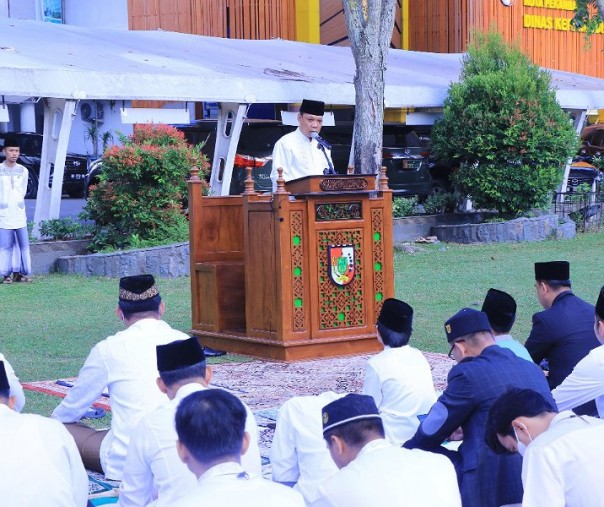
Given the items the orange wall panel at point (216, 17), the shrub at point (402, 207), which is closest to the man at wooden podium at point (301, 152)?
the shrub at point (402, 207)

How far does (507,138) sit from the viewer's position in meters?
19.7

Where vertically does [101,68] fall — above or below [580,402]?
above

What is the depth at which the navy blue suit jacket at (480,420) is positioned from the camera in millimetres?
5098

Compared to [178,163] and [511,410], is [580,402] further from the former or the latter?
[178,163]

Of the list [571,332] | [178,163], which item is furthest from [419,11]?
[571,332]

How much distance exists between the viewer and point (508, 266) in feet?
52.5

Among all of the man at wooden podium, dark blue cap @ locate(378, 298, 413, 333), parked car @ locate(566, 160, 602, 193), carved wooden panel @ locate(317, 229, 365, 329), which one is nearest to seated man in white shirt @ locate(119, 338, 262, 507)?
dark blue cap @ locate(378, 298, 413, 333)

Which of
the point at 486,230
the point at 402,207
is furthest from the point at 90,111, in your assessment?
the point at 486,230

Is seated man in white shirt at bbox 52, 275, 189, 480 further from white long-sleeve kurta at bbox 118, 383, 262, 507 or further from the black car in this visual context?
the black car

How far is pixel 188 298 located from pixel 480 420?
852 cm

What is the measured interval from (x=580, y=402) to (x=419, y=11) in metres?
25.2

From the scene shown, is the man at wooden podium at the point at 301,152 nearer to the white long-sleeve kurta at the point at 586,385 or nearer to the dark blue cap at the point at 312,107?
the dark blue cap at the point at 312,107

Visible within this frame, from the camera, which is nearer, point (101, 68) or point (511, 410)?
point (511, 410)

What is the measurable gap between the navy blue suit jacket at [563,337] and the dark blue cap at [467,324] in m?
1.43
